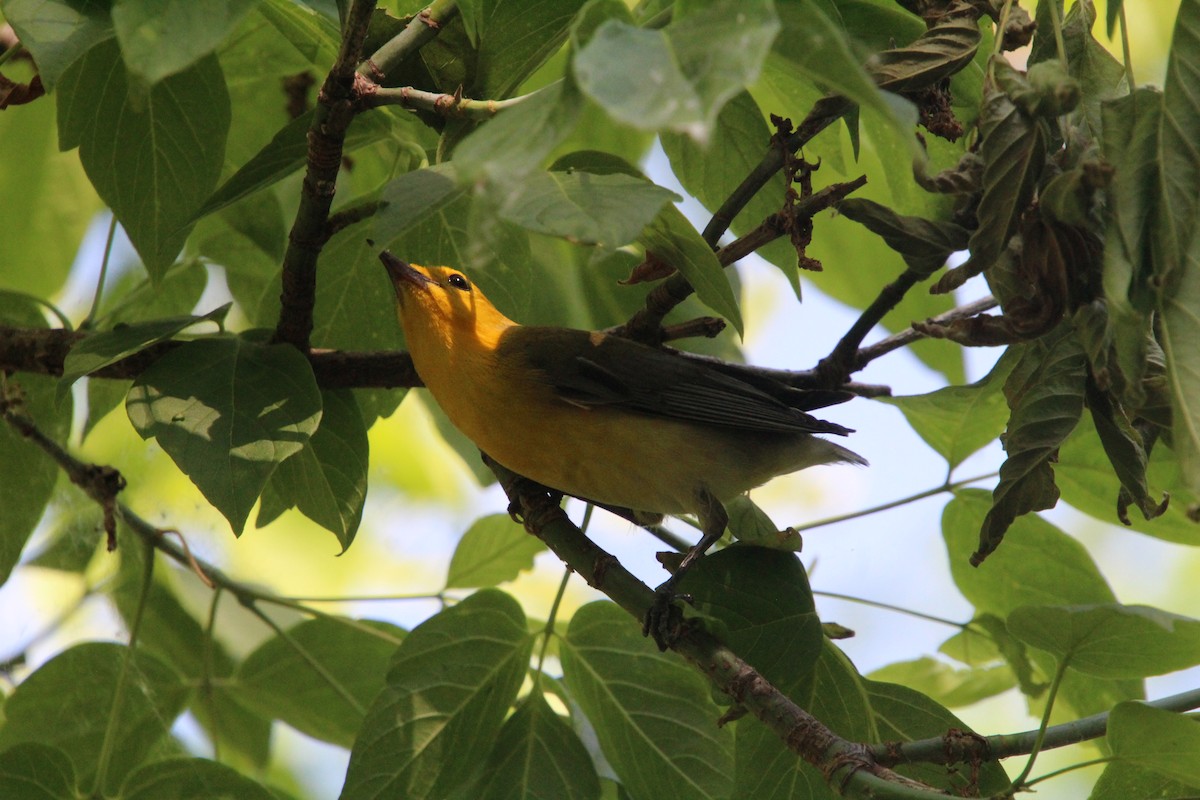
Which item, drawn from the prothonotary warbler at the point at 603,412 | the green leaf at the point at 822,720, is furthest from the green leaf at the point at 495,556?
the green leaf at the point at 822,720

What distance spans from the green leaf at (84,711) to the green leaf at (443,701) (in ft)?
2.82

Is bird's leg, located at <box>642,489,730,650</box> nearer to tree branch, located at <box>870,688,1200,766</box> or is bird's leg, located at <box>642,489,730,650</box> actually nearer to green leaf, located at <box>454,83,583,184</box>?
tree branch, located at <box>870,688,1200,766</box>

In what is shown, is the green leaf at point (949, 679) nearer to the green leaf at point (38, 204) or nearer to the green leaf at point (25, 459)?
the green leaf at point (25, 459)

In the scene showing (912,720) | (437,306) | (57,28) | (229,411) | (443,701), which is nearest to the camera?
(57,28)

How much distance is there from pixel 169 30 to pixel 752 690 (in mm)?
1554

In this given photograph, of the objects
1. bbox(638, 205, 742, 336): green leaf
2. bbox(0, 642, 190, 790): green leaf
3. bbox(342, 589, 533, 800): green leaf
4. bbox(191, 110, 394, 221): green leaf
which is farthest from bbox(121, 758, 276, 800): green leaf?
bbox(638, 205, 742, 336): green leaf

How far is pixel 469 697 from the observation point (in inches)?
105

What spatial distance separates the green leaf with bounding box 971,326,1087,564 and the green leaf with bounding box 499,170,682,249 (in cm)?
85

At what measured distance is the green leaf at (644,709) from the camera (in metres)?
2.65

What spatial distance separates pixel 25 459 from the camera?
3.08 m

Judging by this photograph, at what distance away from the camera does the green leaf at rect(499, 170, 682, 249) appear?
156 centimetres

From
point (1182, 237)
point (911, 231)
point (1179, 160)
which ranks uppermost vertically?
point (911, 231)

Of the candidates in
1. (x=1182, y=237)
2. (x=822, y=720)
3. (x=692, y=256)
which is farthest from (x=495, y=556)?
(x=1182, y=237)

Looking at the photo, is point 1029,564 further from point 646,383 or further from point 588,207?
point 588,207
